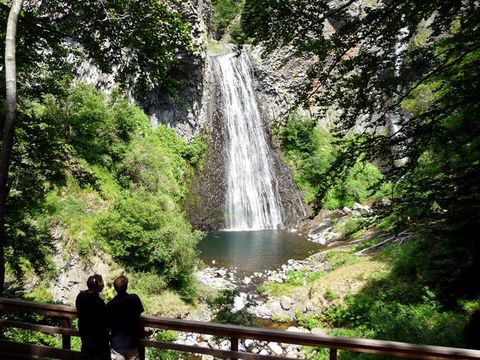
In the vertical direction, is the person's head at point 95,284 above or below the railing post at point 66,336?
above

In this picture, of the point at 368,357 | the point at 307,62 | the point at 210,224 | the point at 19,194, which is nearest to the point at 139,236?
the point at 19,194

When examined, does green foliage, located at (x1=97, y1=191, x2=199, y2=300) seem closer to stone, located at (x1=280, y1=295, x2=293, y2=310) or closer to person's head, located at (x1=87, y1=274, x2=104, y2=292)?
stone, located at (x1=280, y1=295, x2=293, y2=310)

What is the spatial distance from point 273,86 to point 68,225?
25.8 m

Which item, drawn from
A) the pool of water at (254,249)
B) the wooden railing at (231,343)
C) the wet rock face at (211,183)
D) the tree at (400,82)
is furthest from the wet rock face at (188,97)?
the wooden railing at (231,343)

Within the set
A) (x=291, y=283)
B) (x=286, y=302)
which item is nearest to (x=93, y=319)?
(x=286, y=302)

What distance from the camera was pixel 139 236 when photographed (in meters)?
12.5

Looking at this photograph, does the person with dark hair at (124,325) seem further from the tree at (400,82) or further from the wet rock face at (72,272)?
the wet rock face at (72,272)

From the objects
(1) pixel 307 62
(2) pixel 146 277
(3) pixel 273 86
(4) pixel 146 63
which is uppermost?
(1) pixel 307 62

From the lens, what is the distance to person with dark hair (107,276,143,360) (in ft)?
13.2

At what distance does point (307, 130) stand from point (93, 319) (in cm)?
830

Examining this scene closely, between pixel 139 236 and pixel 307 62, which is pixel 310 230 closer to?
pixel 139 236

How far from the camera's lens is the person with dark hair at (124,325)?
402cm

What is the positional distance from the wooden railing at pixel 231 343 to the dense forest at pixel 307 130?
4.76 feet

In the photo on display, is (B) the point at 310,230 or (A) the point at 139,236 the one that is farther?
(B) the point at 310,230
